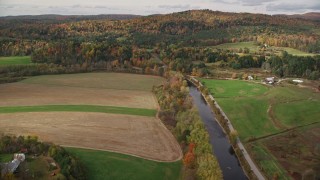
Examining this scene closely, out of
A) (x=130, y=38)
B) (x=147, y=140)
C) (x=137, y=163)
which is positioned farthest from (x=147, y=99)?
(x=130, y=38)

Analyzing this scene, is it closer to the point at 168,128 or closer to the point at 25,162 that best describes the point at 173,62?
the point at 168,128

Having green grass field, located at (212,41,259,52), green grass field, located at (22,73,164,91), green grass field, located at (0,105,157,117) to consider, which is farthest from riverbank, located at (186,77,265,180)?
green grass field, located at (212,41,259,52)

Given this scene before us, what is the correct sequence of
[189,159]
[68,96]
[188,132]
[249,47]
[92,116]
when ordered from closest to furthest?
[189,159], [188,132], [92,116], [68,96], [249,47]

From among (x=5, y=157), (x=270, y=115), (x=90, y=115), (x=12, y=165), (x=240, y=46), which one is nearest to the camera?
(x=12, y=165)

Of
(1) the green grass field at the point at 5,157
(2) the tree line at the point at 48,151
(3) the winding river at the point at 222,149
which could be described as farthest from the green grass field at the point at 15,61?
(1) the green grass field at the point at 5,157

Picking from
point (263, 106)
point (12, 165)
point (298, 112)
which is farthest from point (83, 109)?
point (298, 112)

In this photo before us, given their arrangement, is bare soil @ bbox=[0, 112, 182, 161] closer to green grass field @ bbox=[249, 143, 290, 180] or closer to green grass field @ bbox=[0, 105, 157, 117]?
green grass field @ bbox=[0, 105, 157, 117]

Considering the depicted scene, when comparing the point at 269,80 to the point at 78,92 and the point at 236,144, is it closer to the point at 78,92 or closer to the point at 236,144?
the point at 236,144

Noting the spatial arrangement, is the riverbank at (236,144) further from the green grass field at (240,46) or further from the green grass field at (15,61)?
the green grass field at (240,46)
